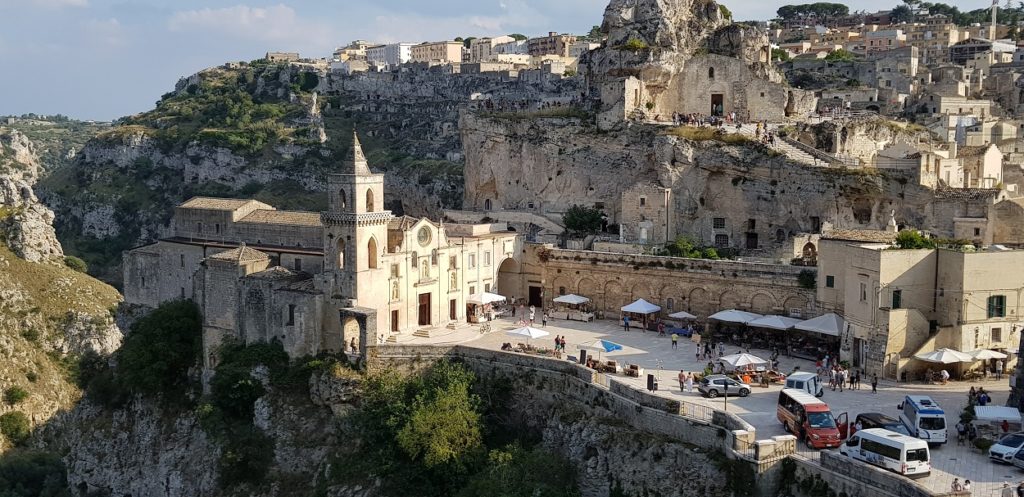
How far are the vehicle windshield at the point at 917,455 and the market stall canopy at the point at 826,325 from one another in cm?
1294

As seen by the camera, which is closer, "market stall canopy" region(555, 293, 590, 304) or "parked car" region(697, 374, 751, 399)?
"parked car" region(697, 374, 751, 399)

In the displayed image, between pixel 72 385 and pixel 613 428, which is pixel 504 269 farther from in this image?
pixel 72 385

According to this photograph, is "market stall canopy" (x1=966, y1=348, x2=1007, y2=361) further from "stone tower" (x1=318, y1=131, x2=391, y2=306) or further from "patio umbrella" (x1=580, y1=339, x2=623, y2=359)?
"stone tower" (x1=318, y1=131, x2=391, y2=306)

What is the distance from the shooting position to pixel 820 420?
26.7 meters

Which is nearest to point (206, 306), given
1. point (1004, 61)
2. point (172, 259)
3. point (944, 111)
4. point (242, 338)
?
point (242, 338)

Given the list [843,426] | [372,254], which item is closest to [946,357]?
[843,426]

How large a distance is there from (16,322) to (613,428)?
4728 cm

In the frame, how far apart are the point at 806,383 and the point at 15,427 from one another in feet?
150

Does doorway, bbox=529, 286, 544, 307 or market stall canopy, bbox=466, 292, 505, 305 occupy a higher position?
market stall canopy, bbox=466, 292, 505, 305

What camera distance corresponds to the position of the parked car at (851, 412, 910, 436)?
1036 inches

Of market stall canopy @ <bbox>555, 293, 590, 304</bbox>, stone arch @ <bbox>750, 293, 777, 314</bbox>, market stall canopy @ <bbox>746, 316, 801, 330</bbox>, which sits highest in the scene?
stone arch @ <bbox>750, 293, 777, 314</bbox>

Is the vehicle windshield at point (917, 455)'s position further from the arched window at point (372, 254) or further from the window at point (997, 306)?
the arched window at point (372, 254)

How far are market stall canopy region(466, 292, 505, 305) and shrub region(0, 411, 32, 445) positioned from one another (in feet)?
96.5

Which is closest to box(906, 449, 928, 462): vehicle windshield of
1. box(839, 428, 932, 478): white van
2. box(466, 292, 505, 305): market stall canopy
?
box(839, 428, 932, 478): white van
